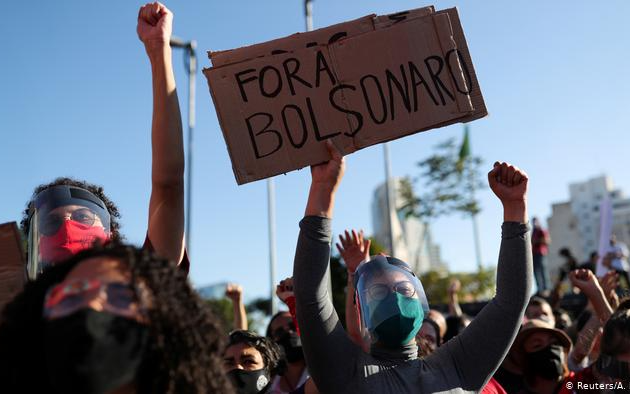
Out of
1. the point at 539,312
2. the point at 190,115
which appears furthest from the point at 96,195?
the point at 190,115

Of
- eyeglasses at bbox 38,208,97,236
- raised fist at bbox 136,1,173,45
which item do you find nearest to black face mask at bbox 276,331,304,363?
eyeglasses at bbox 38,208,97,236

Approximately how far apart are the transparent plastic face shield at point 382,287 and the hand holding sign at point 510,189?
0.48 metres

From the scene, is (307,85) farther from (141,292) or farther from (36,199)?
(141,292)

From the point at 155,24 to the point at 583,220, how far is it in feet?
452

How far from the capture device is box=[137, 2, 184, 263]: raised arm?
7.45 ft

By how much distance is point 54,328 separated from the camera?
4.97ft

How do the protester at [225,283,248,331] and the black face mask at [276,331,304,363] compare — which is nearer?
the black face mask at [276,331,304,363]

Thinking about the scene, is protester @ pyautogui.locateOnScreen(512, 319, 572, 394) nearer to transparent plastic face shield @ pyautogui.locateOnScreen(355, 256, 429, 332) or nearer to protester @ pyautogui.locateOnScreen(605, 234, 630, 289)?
transparent plastic face shield @ pyautogui.locateOnScreen(355, 256, 429, 332)

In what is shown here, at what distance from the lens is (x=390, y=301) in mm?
2809

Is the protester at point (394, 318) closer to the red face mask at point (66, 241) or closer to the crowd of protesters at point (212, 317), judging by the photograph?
the crowd of protesters at point (212, 317)

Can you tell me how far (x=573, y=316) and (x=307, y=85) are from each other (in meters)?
9.76

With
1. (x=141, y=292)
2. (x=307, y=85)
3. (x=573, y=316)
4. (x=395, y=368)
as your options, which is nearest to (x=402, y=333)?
(x=395, y=368)

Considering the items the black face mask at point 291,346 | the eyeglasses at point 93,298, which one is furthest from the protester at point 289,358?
the eyeglasses at point 93,298

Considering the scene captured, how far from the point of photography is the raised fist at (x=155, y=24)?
2480 millimetres
